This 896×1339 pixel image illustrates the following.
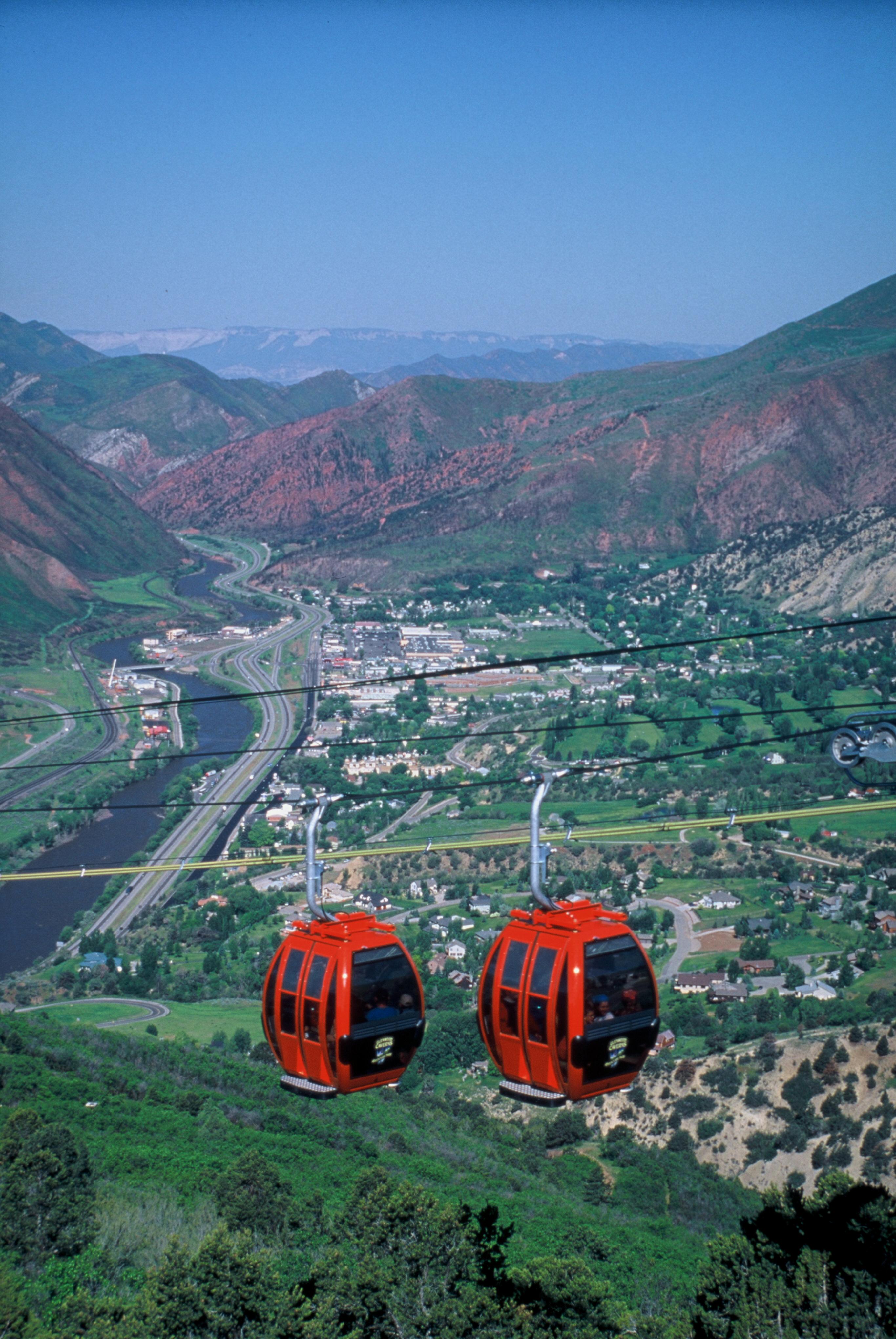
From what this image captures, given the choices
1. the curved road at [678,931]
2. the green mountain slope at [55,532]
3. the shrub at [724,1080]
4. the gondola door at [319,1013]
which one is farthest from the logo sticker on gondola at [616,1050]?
the green mountain slope at [55,532]

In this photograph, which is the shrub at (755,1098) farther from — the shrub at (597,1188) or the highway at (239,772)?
the highway at (239,772)

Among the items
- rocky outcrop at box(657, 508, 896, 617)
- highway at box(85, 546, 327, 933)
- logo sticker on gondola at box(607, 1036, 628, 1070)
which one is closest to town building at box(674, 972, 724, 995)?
highway at box(85, 546, 327, 933)

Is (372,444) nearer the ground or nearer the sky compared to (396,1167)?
nearer the sky

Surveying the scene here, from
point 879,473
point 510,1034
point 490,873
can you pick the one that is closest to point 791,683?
point 490,873

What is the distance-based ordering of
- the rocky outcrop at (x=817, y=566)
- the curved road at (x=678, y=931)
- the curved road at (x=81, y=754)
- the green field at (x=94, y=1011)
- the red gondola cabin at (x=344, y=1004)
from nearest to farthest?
the red gondola cabin at (x=344, y=1004)
the green field at (x=94, y=1011)
the curved road at (x=678, y=931)
the curved road at (x=81, y=754)
the rocky outcrop at (x=817, y=566)

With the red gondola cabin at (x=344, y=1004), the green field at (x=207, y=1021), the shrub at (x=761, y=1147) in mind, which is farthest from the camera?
the green field at (x=207, y=1021)

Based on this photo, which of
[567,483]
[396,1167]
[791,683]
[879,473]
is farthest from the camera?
[567,483]

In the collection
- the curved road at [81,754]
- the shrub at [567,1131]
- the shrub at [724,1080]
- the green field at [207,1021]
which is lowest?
the shrub at [567,1131]

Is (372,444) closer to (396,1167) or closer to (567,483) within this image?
(567,483)
